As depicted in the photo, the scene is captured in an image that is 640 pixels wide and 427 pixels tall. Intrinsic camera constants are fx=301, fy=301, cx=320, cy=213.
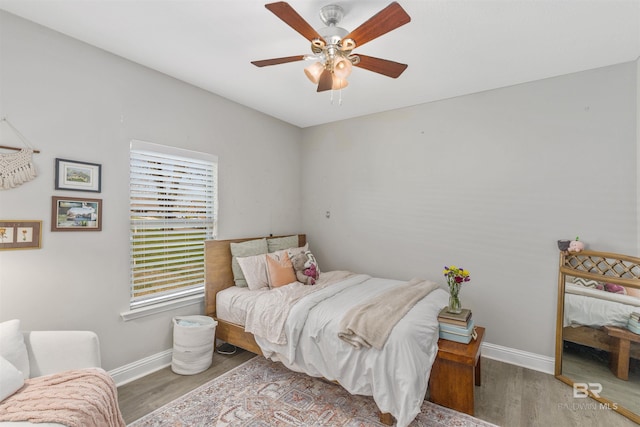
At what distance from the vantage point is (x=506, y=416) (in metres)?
2.18

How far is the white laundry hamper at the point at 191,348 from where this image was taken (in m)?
2.65

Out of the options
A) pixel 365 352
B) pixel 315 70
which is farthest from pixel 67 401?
pixel 315 70

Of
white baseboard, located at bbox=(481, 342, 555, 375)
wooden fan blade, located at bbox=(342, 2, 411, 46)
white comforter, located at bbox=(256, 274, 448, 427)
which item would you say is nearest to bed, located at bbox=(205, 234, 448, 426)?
white comforter, located at bbox=(256, 274, 448, 427)

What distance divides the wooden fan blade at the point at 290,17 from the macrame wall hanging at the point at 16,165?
1871 mm

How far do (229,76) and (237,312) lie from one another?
2242 millimetres

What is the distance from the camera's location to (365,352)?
2090 mm

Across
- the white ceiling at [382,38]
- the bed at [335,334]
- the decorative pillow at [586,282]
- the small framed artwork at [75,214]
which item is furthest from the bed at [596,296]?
the small framed artwork at [75,214]

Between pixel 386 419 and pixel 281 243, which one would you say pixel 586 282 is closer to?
pixel 386 419

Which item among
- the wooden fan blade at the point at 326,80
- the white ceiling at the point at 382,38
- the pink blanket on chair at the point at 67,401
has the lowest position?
the pink blanket on chair at the point at 67,401

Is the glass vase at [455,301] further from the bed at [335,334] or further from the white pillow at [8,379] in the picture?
the white pillow at [8,379]

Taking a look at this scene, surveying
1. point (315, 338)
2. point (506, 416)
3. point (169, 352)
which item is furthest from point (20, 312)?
point (506, 416)

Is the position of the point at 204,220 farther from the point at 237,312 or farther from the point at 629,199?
the point at 629,199

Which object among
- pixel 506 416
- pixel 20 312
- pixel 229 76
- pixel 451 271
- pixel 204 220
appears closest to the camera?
pixel 20 312

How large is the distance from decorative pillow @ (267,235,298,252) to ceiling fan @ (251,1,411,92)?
2114 mm
